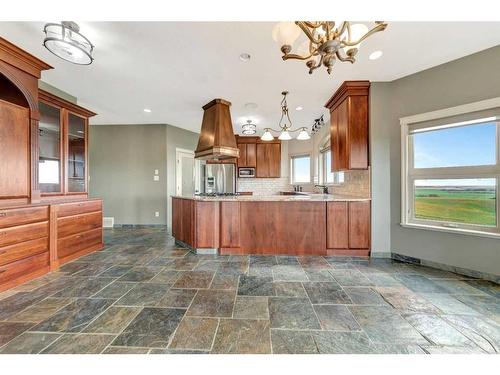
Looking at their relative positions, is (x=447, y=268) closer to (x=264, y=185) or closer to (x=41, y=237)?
(x=264, y=185)

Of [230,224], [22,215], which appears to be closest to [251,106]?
[230,224]

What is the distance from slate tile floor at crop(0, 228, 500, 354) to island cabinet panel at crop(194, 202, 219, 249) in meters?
0.46

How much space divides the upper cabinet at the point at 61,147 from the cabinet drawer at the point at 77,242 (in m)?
0.65

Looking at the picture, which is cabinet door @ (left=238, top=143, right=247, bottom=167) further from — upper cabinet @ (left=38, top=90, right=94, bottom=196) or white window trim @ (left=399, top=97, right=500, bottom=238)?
white window trim @ (left=399, top=97, right=500, bottom=238)

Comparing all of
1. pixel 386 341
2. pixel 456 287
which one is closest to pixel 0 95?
pixel 386 341

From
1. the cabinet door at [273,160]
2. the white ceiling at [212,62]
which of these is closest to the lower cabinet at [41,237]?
the white ceiling at [212,62]

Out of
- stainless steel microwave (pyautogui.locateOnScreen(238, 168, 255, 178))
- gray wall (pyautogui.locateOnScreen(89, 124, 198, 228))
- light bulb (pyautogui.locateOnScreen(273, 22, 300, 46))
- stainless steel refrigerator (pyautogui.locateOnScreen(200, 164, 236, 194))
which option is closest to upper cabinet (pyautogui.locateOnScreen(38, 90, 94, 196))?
gray wall (pyautogui.locateOnScreen(89, 124, 198, 228))

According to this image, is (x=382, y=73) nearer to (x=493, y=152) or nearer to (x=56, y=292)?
(x=493, y=152)

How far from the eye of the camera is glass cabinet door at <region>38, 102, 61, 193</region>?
279cm

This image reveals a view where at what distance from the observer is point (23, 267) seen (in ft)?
7.37

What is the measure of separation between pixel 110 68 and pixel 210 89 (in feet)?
4.15
